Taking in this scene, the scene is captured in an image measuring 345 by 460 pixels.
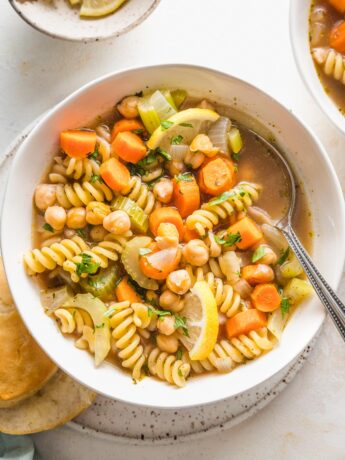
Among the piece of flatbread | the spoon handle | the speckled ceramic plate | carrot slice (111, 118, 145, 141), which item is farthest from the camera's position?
the speckled ceramic plate

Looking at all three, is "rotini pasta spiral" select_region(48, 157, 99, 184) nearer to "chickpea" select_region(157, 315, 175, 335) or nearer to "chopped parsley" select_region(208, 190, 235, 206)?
"chopped parsley" select_region(208, 190, 235, 206)

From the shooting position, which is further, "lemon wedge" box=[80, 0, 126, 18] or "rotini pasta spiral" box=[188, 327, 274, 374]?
"lemon wedge" box=[80, 0, 126, 18]

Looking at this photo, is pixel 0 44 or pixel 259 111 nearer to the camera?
pixel 259 111

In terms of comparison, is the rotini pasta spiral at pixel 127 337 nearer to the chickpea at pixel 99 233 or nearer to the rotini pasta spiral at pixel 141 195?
the chickpea at pixel 99 233

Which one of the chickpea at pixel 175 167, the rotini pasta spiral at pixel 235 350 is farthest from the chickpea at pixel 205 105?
the rotini pasta spiral at pixel 235 350

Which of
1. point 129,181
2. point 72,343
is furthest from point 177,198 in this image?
point 72,343

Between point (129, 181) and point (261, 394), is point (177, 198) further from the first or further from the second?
point (261, 394)

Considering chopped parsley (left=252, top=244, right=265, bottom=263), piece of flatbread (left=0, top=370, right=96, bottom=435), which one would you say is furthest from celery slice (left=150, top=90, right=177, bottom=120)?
piece of flatbread (left=0, top=370, right=96, bottom=435)
